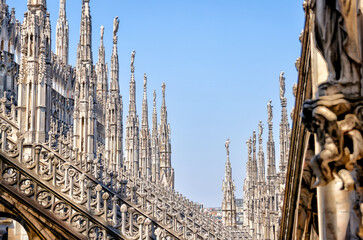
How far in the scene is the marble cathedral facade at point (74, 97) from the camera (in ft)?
58.1

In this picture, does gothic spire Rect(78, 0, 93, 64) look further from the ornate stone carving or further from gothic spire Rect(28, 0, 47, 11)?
the ornate stone carving

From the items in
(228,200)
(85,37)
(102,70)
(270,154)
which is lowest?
(270,154)

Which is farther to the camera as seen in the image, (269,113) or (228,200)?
(228,200)

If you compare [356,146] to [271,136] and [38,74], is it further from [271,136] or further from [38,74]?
[271,136]

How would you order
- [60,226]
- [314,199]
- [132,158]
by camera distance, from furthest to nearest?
[132,158]
[60,226]
[314,199]

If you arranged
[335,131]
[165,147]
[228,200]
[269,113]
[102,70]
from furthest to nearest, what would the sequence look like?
[165,147] → [228,200] → [102,70] → [269,113] → [335,131]

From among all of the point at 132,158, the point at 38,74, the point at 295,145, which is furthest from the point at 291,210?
the point at 132,158

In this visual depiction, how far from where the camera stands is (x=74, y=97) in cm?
3850

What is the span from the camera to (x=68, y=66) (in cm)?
5328

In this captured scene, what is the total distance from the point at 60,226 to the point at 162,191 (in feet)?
70.1

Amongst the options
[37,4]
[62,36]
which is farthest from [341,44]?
[62,36]

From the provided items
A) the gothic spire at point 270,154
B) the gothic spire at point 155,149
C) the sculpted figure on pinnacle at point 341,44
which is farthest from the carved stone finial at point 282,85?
the gothic spire at point 155,149

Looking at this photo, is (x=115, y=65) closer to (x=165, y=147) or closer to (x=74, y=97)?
(x=74, y=97)

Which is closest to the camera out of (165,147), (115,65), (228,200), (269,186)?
(269,186)
